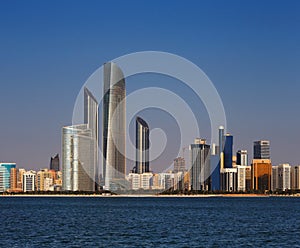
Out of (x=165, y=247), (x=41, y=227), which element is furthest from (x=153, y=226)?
(x=165, y=247)

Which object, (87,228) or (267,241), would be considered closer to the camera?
(267,241)

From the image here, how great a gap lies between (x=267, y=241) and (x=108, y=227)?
22.0 metres

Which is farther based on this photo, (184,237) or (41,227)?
(41,227)

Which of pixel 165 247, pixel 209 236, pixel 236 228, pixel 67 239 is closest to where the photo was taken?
pixel 165 247

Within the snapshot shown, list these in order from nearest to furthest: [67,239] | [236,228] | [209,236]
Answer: [67,239], [209,236], [236,228]

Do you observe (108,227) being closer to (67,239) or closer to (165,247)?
(67,239)

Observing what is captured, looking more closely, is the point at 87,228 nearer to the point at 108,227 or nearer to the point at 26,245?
the point at 108,227

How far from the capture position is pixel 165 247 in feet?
194

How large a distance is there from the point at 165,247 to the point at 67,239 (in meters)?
11.2

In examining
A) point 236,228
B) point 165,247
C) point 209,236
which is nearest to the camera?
point 165,247

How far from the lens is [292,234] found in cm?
7481

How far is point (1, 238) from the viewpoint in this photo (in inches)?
2655

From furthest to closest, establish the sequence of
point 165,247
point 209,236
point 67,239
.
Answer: point 209,236, point 67,239, point 165,247

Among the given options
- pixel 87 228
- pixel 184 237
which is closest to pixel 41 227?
pixel 87 228
